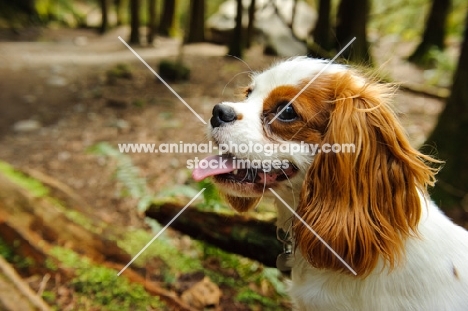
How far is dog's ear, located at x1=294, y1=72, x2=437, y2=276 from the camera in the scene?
2.29 meters

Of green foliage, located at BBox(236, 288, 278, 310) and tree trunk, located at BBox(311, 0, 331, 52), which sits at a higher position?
tree trunk, located at BBox(311, 0, 331, 52)

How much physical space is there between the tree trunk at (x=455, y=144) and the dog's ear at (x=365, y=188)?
259 cm

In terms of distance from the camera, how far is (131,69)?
12.5 m

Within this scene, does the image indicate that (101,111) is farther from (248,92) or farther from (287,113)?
(287,113)

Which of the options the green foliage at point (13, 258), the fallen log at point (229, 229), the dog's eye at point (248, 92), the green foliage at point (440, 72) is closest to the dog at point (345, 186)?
the dog's eye at point (248, 92)

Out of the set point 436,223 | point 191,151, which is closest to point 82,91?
point 191,151

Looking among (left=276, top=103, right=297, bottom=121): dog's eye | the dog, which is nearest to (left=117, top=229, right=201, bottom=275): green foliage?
the dog

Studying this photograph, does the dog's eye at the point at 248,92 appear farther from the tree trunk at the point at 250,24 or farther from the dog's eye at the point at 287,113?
the tree trunk at the point at 250,24

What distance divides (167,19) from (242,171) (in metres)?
19.7

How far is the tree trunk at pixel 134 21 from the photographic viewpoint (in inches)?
597

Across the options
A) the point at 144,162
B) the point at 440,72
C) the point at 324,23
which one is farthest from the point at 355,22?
the point at 144,162

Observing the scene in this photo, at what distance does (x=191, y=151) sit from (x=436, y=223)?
17.3ft

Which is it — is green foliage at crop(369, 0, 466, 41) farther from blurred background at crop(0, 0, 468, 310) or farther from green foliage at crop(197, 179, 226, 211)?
green foliage at crop(197, 179, 226, 211)

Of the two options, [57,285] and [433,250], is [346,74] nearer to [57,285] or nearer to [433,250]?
[433,250]
